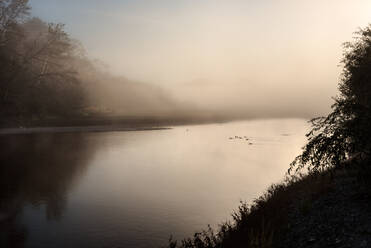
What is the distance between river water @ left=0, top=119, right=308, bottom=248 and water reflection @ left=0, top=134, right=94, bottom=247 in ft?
0.18

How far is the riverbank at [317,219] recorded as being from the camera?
10.9 metres

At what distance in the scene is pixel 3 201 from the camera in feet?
81.4

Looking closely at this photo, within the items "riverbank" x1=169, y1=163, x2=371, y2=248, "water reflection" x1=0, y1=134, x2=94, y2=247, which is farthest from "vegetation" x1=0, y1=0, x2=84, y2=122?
"riverbank" x1=169, y1=163, x2=371, y2=248

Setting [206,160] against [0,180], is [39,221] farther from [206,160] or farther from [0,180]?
[206,160]

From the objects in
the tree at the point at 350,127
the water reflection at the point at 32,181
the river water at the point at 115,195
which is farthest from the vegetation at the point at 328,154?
the water reflection at the point at 32,181

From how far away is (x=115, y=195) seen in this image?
28.4 meters

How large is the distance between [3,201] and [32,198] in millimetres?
2096

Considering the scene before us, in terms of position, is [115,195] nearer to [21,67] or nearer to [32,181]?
[32,181]

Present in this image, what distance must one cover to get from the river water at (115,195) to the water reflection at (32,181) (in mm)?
55

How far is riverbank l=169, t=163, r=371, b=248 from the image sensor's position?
1091 centimetres

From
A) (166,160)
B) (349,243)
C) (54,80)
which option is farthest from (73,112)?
(349,243)

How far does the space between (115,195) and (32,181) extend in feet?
34.3

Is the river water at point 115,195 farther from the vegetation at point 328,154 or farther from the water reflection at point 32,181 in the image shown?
the vegetation at point 328,154

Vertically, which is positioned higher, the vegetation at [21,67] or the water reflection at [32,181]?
the vegetation at [21,67]
